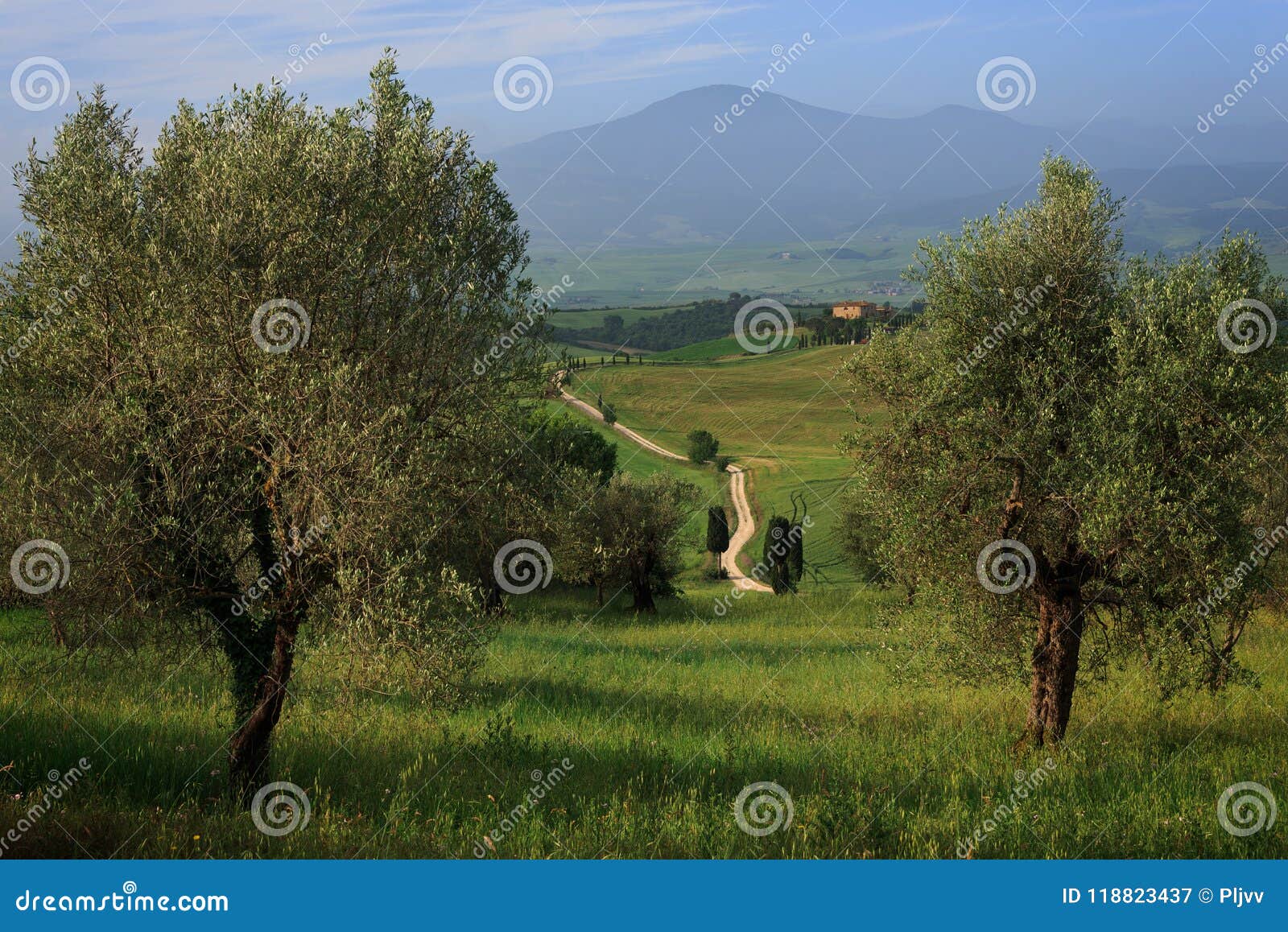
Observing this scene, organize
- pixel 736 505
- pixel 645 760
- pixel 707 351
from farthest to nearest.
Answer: pixel 707 351 → pixel 736 505 → pixel 645 760

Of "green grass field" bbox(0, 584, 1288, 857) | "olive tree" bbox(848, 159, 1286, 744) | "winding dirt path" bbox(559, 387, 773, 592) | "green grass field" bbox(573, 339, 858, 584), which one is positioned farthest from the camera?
"green grass field" bbox(573, 339, 858, 584)

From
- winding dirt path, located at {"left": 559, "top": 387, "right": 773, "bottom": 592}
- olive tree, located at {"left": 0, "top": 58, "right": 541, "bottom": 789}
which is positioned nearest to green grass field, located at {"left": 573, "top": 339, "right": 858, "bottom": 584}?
winding dirt path, located at {"left": 559, "top": 387, "right": 773, "bottom": 592}

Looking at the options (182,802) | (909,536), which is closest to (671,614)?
(909,536)

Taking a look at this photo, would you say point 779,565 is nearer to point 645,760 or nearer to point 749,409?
point 645,760

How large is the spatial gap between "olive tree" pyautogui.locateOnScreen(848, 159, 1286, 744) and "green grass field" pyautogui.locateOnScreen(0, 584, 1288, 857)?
1.74 meters

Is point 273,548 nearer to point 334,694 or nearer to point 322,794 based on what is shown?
point 334,694

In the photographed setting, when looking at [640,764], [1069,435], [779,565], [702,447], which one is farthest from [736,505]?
[1069,435]

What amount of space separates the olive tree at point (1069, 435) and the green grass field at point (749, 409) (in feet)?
230

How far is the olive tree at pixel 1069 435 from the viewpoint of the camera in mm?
13500

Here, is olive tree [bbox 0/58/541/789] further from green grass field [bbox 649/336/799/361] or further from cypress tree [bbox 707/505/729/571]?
green grass field [bbox 649/336/799/361]

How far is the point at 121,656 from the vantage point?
1210 centimetres

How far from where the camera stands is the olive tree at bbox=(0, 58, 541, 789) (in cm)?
1030

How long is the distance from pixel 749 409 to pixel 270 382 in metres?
97.4

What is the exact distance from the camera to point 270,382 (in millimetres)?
10766
